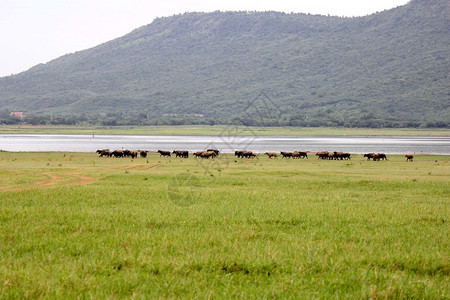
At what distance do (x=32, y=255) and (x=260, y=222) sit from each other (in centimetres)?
Result: 566

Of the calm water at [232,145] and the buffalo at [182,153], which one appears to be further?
the calm water at [232,145]

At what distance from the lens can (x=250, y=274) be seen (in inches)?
322

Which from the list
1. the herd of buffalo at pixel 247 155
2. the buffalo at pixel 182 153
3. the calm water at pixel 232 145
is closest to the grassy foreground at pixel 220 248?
the herd of buffalo at pixel 247 155

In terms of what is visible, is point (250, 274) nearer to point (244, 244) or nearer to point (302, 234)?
point (244, 244)

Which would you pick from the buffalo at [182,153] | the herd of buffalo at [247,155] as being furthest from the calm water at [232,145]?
the buffalo at [182,153]

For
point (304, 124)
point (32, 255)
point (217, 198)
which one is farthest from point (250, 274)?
point (304, 124)

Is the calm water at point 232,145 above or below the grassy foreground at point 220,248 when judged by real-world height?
below

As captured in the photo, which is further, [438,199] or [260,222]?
[438,199]

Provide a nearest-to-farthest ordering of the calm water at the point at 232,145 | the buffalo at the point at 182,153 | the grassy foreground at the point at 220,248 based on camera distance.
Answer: the grassy foreground at the point at 220,248 < the buffalo at the point at 182,153 < the calm water at the point at 232,145

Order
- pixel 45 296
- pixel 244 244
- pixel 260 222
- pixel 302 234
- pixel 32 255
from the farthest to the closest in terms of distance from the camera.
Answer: pixel 260 222
pixel 302 234
pixel 244 244
pixel 32 255
pixel 45 296

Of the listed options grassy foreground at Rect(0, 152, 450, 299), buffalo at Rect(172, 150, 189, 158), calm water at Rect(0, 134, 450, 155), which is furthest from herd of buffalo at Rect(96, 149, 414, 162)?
grassy foreground at Rect(0, 152, 450, 299)

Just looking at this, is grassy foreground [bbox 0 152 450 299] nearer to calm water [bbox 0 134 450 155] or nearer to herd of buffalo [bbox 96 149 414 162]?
herd of buffalo [bbox 96 149 414 162]

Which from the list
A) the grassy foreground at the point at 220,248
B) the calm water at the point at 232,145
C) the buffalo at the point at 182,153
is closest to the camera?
the grassy foreground at the point at 220,248

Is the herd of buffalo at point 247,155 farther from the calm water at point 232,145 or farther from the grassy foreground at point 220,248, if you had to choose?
the grassy foreground at point 220,248
